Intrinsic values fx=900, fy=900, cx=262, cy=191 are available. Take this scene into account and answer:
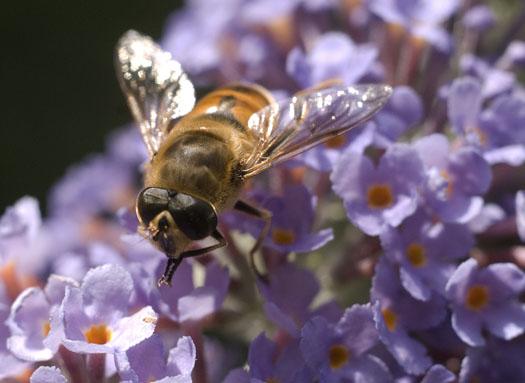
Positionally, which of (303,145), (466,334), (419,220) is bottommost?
(466,334)

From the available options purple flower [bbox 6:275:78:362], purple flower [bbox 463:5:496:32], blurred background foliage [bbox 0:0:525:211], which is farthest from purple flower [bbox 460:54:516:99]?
blurred background foliage [bbox 0:0:525:211]

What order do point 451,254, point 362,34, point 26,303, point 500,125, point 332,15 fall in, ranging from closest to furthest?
point 26,303
point 451,254
point 500,125
point 362,34
point 332,15

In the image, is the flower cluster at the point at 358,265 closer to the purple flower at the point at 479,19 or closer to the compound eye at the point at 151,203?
the purple flower at the point at 479,19

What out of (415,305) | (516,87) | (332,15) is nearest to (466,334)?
(415,305)

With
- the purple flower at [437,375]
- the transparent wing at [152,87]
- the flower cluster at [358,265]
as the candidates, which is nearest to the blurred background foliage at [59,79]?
the flower cluster at [358,265]

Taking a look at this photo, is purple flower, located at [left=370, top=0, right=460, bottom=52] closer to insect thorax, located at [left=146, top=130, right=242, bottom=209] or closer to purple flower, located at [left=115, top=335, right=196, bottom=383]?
insect thorax, located at [left=146, top=130, right=242, bottom=209]

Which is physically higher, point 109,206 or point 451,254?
point 451,254

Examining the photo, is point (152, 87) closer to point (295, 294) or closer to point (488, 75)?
point (295, 294)

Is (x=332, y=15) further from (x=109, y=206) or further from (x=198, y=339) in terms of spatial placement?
(x=198, y=339)
